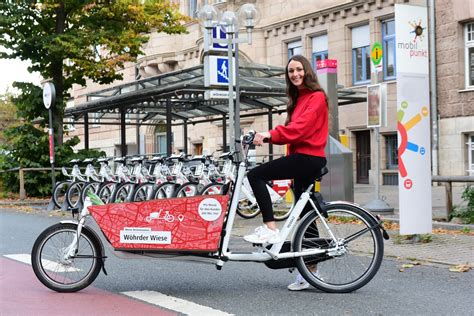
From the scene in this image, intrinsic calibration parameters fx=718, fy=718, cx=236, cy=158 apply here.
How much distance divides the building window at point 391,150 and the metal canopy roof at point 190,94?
9.17 feet

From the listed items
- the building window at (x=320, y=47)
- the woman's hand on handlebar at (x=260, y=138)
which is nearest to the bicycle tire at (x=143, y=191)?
the woman's hand on handlebar at (x=260, y=138)

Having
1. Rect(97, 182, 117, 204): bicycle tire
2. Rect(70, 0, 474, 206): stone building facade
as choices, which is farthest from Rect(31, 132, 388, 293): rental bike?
Rect(70, 0, 474, 206): stone building facade

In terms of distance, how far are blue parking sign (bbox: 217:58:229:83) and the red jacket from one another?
24.3 ft

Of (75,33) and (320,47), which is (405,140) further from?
(320,47)

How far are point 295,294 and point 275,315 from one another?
78 cm

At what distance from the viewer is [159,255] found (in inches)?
239

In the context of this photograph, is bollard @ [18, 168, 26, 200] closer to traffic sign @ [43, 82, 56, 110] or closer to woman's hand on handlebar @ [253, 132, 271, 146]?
traffic sign @ [43, 82, 56, 110]

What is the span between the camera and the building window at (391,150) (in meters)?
23.4

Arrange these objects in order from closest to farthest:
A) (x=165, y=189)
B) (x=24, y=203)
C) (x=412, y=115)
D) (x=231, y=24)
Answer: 1. (x=412, y=115)
2. (x=231, y=24)
3. (x=165, y=189)
4. (x=24, y=203)

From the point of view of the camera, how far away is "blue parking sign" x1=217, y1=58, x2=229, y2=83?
13.4m

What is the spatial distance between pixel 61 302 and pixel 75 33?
1581 centimetres

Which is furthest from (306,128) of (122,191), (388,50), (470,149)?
(388,50)

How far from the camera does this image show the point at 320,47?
26719mm

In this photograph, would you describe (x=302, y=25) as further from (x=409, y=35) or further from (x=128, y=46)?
(x=409, y=35)
